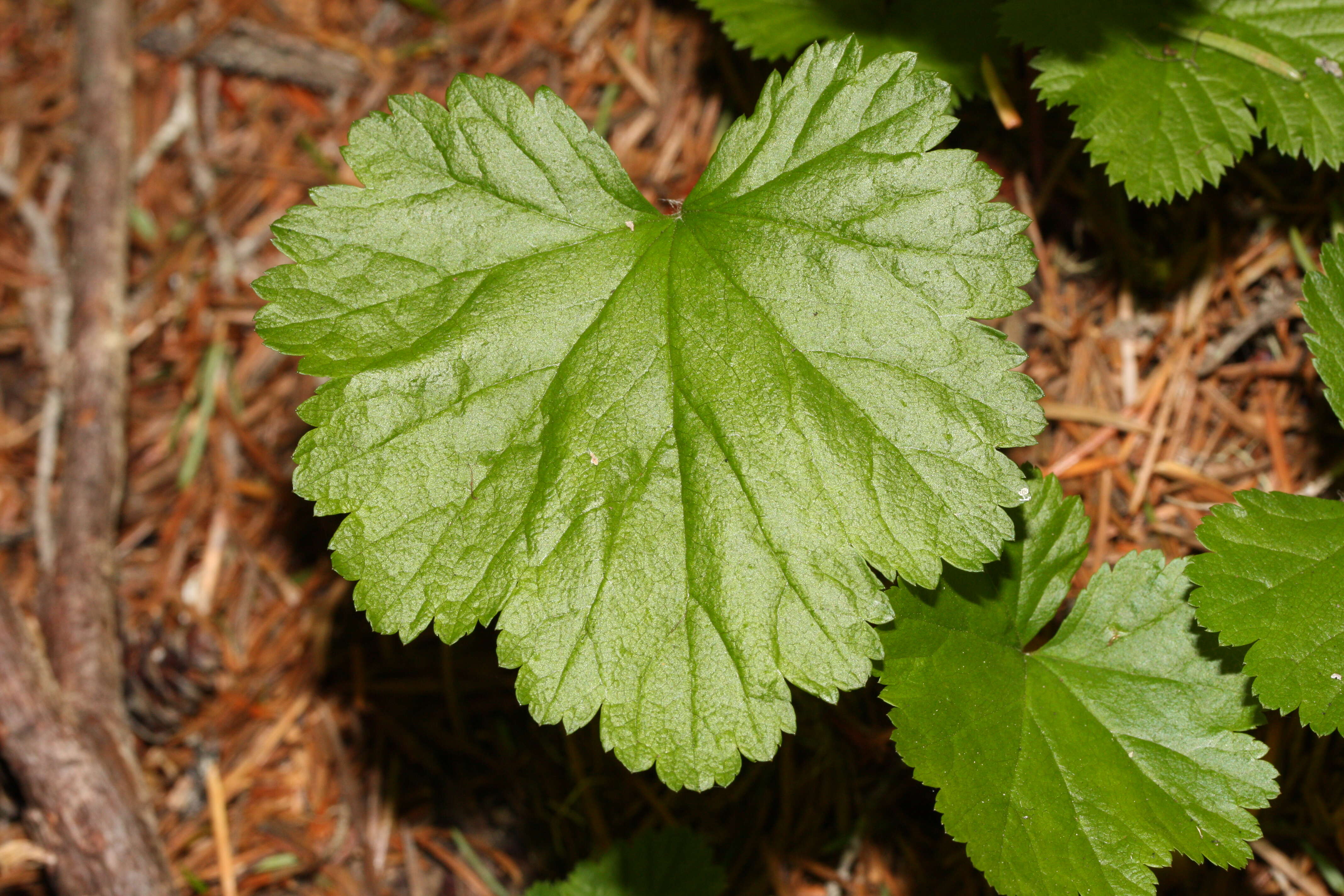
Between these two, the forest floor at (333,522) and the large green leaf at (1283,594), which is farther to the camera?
the forest floor at (333,522)

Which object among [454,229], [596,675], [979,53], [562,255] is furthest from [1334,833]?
[454,229]

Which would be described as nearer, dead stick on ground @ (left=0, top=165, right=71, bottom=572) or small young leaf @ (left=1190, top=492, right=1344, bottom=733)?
small young leaf @ (left=1190, top=492, right=1344, bottom=733)

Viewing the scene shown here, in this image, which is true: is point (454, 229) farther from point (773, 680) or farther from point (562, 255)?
point (773, 680)

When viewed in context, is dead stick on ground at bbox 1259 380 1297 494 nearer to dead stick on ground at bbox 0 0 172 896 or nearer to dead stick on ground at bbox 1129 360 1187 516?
dead stick on ground at bbox 1129 360 1187 516

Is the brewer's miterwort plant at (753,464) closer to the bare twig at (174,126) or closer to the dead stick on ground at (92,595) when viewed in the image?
the dead stick on ground at (92,595)

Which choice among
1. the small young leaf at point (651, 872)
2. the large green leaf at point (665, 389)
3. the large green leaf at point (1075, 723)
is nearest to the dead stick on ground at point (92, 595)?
the small young leaf at point (651, 872)

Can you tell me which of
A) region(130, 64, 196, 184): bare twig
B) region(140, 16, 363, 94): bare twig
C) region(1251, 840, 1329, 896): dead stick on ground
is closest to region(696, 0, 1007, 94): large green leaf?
region(140, 16, 363, 94): bare twig
